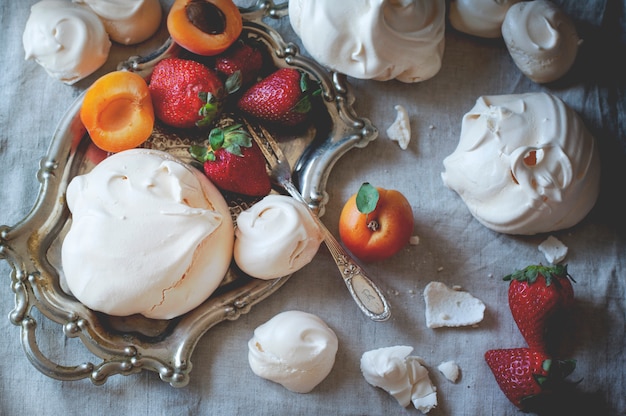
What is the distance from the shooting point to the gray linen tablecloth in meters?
1.30

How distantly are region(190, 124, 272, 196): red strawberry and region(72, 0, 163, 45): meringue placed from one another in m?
0.28

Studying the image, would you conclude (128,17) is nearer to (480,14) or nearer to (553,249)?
(480,14)

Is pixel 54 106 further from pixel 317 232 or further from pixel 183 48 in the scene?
pixel 317 232

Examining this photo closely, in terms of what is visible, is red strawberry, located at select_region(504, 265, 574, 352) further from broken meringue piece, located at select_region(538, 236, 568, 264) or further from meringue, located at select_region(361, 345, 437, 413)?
meringue, located at select_region(361, 345, 437, 413)

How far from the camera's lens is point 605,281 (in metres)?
1.37

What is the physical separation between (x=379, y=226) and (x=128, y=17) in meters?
0.64

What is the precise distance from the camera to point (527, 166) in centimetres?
127

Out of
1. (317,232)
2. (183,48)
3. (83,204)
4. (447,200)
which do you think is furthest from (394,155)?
(83,204)

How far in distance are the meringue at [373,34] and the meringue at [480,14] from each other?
54 millimetres

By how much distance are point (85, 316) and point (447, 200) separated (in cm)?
74

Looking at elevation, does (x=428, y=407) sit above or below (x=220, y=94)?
below

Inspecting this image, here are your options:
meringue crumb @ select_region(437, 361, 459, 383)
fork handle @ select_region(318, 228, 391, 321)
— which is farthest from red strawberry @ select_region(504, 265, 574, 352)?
fork handle @ select_region(318, 228, 391, 321)

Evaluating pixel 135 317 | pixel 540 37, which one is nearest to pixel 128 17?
pixel 135 317

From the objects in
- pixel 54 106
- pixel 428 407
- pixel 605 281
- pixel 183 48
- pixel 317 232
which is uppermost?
pixel 183 48
